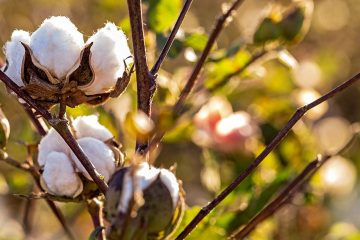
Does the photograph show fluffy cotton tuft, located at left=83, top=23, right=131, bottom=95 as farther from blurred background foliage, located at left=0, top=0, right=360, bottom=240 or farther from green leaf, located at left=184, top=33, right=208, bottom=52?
green leaf, located at left=184, top=33, right=208, bottom=52

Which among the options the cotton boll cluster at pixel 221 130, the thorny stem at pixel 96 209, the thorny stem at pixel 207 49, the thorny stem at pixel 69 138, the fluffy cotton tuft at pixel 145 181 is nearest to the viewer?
the fluffy cotton tuft at pixel 145 181

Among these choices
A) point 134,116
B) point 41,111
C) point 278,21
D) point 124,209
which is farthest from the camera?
point 278,21

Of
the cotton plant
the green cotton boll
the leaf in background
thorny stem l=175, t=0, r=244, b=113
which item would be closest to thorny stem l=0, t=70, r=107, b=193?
the cotton plant

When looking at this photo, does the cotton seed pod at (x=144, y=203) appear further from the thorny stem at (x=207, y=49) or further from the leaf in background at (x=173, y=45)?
the leaf in background at (x=173, y=45)

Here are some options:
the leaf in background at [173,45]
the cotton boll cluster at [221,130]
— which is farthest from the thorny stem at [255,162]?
the cotton boll cluster at [221,130]

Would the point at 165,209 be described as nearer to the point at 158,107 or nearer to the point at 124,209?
the point at 124,209

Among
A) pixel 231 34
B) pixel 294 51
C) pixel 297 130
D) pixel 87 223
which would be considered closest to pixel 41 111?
pixel 297 130

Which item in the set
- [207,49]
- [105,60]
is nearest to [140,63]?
[105,60]
